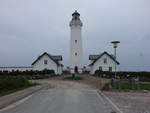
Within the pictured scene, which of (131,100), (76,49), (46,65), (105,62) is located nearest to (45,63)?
(46,65)

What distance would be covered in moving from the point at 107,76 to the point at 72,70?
66.2 ft

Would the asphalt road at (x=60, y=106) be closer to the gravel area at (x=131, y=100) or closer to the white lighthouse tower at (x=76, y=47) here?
the gravel area at (x=131, y=100)

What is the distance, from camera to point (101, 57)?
5906 cm

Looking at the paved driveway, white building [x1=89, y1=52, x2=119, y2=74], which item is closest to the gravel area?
the paved driveway

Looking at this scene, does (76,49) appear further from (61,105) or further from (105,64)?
(61,105)

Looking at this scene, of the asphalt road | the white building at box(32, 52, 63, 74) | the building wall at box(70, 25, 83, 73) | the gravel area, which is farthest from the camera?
the building wall at box(70, 25, 83, 73)

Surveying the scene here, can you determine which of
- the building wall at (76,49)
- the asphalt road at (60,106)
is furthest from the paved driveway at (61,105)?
the building wall at (76,49)

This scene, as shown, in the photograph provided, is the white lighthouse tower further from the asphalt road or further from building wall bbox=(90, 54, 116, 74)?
the asphalt road

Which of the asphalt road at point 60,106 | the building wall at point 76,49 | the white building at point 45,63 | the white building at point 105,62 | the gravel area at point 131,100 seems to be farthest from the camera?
the building wall at point 76,49

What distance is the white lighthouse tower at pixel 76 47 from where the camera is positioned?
208 ft

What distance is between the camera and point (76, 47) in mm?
63688

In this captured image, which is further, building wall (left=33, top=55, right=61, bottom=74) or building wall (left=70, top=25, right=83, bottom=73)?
building wall (left=70, top=25, right=83, bottom=73)

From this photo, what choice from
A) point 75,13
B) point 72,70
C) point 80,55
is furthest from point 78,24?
point 72,70

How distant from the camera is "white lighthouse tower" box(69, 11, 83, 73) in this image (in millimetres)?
63375
